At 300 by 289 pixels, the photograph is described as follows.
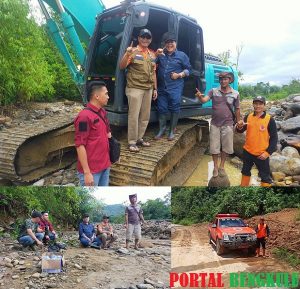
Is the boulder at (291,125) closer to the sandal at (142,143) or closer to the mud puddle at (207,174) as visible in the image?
the mud puddle at (207,174)

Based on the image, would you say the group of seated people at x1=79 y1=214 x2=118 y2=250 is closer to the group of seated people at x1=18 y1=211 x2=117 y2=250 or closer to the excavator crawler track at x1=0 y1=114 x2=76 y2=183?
the group of seated people at x1=18 y1=211 x2=117 y2=250

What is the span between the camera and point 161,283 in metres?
2.96

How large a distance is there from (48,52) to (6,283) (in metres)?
8.43

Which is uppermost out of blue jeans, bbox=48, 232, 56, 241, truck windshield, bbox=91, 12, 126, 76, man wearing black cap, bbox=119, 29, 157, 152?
truck windshield, bbox=91, 12, 126, 76

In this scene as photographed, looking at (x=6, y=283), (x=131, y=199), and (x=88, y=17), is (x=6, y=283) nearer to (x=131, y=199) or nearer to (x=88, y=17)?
(x=131, y=199)

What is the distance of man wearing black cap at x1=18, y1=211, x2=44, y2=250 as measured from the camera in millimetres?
3236

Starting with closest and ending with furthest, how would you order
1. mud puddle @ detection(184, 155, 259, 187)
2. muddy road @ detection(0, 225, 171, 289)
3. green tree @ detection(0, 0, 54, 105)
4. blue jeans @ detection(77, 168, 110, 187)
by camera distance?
blue jeans @ detection(77, 168, 110, 187) → muddy road @ detection(0, 225, 171, 289) → mud puddle @ detection(184, 155, 259, 187) → green tree @ detection(0, 0, 54, 105)

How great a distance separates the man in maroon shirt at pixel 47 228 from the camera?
10.6 ft

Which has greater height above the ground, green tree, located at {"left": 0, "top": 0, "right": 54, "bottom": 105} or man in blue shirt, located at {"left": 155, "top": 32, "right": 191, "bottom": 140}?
green tree, located at {"left": 0, "top": 0, "right": 54, "bottom": 105}

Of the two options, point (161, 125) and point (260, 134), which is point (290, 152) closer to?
point (260, 134)

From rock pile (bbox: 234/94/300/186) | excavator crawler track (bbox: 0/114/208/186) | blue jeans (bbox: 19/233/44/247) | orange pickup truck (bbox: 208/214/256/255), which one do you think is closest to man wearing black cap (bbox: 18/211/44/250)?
blue jeans (bbox: 19/233/44/247)

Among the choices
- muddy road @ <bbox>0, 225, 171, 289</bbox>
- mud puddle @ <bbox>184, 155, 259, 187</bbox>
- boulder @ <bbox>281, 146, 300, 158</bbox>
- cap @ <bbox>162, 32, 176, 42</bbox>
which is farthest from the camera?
boulder @ <bbox>281, 146, 300, 158</bbox>

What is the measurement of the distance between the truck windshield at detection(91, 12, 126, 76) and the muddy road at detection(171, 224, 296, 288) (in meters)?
1.61

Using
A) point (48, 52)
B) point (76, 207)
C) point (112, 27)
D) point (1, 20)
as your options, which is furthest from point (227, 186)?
point (48, 52)
